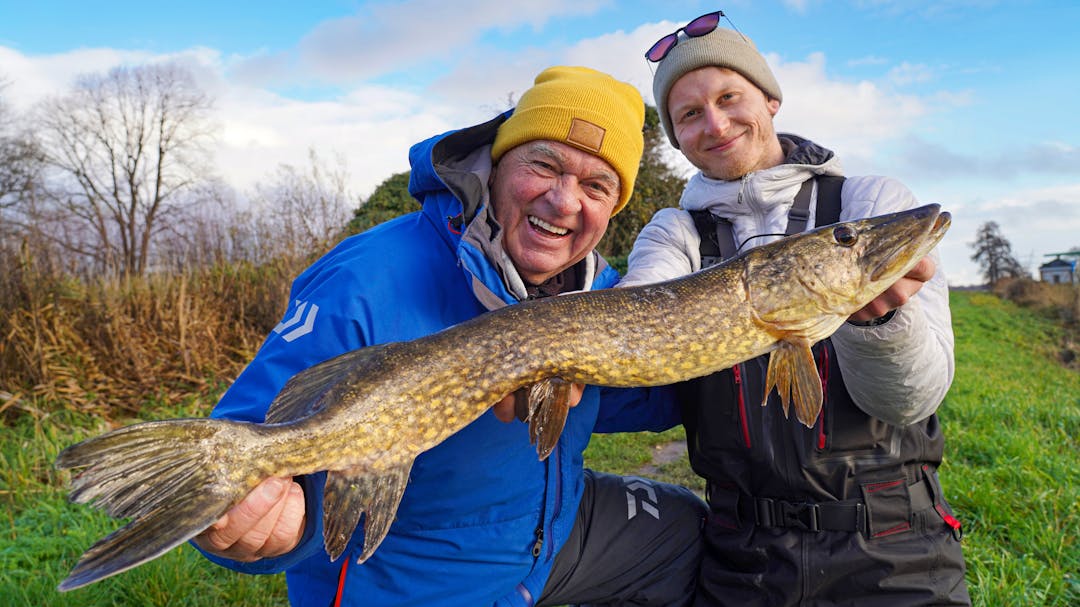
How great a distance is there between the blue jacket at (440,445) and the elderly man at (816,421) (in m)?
0.68

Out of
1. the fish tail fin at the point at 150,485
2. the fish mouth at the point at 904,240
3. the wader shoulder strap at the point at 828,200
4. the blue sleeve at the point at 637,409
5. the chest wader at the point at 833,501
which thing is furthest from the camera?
the blue sleeve at the point at 637,409

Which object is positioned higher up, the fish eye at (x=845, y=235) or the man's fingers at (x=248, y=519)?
the fish eye at (x=845, y=235)

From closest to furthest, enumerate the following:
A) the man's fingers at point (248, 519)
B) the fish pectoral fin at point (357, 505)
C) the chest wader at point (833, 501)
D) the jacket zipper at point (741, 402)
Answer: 1. the man's fingers at point (248, 519)
2. the fish pectoral fin at point (357, 505)
3. the chest wader at point (833, 501)
4. the jacket zipper at point (741, 402)

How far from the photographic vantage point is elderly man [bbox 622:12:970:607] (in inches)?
86.9

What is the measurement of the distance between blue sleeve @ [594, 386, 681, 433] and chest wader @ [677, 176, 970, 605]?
1.51 ft

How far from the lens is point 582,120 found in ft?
8.54

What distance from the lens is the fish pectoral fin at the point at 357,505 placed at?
179cm

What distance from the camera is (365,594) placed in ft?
7.17

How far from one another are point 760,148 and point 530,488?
1.73 meters

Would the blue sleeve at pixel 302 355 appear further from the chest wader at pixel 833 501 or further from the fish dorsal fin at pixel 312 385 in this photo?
the chest wader at pixel 833 501

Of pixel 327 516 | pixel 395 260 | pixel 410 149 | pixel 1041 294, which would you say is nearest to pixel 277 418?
pixel 327 516

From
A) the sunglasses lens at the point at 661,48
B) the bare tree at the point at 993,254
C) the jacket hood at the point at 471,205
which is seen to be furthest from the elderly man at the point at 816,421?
the bare tree at the point at 993,254

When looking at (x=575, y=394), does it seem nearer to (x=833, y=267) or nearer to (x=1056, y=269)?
(x=833, y=267)

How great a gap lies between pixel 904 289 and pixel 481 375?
1393 millimetres
